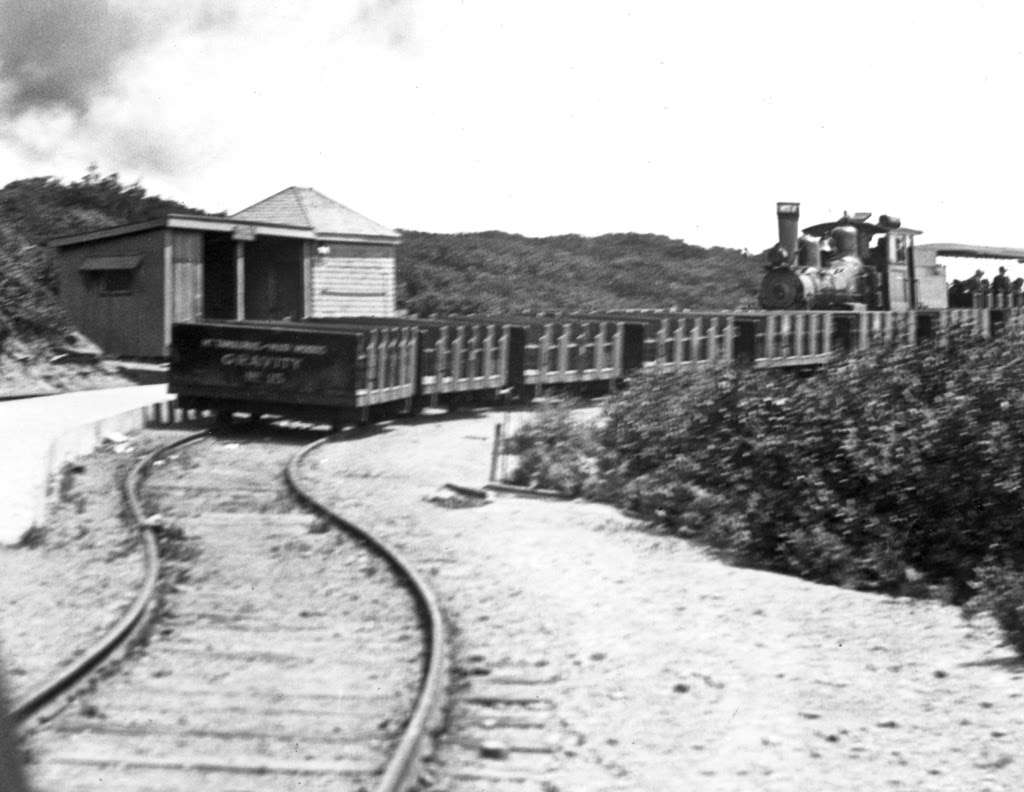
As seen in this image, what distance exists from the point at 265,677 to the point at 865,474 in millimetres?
6541

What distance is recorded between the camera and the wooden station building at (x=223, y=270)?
2878 cm

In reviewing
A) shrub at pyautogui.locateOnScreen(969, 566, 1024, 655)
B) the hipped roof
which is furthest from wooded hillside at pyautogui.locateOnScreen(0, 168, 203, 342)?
shrub at pyautogui.locateOnScreen(969, 566, 1024, 655)

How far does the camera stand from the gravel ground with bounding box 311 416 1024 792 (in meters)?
5.61

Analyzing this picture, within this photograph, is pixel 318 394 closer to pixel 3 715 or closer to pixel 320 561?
pixel 320 561

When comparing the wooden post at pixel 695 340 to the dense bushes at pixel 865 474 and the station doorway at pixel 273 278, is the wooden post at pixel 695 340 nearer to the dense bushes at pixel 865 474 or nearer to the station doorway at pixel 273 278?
the station doorway at pixel 273 278

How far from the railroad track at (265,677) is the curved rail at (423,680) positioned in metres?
0.01

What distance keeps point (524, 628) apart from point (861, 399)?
5.67 meters

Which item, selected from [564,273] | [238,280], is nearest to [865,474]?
[238,280]

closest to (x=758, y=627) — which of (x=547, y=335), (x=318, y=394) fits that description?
(x=318, y=394)

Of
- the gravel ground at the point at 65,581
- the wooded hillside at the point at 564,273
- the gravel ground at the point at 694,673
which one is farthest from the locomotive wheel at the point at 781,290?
the wooded hillside at the point at 564,273

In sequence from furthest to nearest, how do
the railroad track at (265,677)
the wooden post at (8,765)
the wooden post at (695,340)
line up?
the wooden post at (695,340)
the railroad track at (265,677)
the wooden post at (8,765)

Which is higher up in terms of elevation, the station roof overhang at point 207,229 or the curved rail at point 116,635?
the station roof overhang at point 207,229

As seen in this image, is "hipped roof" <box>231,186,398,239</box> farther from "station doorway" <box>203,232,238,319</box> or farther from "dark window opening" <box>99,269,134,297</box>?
"dark window opening" <box>99,269,134,297</box>

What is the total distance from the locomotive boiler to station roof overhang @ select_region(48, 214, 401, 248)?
1085 centimetres
